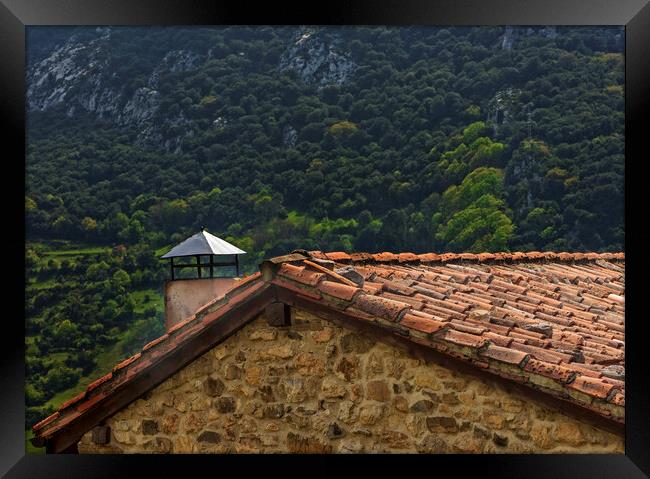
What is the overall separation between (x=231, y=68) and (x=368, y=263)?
23221 mm

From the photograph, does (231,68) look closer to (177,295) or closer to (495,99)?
(495,99)

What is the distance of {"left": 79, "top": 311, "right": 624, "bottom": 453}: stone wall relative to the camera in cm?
367

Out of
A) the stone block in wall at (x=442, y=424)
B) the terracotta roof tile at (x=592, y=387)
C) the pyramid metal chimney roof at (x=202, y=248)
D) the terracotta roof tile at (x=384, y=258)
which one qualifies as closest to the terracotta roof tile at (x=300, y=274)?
the stone block in wall at (x=442, y=424)

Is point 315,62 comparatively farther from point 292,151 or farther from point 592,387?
point 592,387

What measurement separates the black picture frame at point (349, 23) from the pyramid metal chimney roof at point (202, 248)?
15.2ft

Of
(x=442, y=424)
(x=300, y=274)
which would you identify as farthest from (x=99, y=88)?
(x=442, y=424)

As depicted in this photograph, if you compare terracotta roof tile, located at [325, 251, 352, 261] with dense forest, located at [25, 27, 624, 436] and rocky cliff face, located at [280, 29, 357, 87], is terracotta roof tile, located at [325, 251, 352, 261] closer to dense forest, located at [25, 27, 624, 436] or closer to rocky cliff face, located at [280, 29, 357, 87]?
dense forest, located at [25, 27, 624, 436]

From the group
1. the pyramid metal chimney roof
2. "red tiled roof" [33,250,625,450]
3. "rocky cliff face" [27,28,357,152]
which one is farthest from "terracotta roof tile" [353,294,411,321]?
"rocky cliff face" [27,28,357,152]

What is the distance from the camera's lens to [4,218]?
10.1ft

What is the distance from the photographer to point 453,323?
4.04 m

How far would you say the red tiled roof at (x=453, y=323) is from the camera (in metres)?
3.63

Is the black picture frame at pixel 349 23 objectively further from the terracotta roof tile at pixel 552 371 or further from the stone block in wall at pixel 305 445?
the stone block in wall at pixel 305 445

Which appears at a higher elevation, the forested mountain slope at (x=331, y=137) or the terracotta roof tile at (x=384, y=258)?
the forested mountain slope at (x=331, y=137)

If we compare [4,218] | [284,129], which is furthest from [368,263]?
[284,129]
